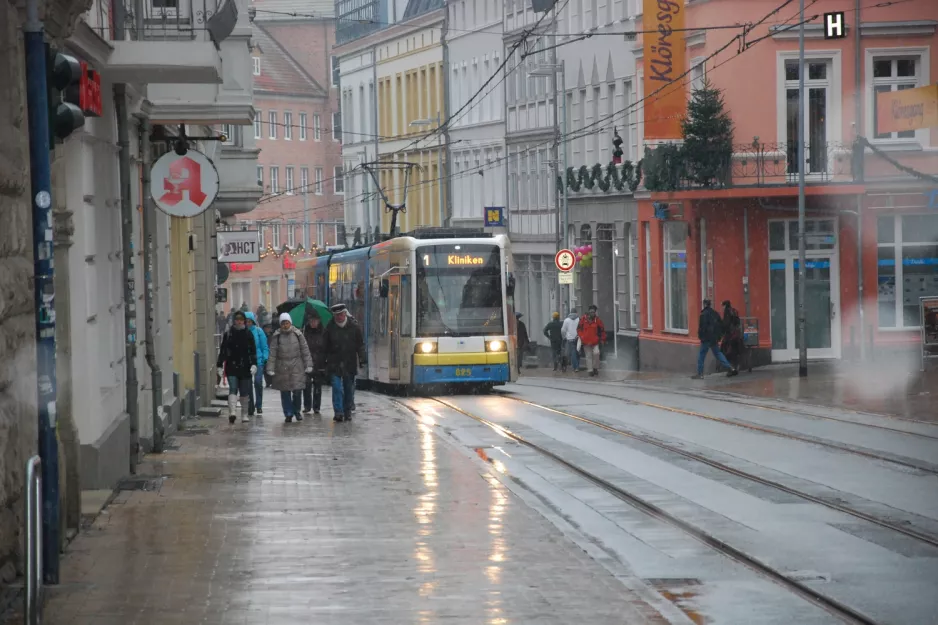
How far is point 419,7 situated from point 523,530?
2631 inches

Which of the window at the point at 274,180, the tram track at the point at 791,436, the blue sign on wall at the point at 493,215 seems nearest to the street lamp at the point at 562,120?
the blue sign on wall at the point at 493,215

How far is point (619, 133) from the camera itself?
1954 inches

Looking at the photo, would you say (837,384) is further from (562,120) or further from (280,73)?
(280,73)

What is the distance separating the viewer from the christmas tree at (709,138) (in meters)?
38.3

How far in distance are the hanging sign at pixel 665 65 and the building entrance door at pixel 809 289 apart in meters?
3.27

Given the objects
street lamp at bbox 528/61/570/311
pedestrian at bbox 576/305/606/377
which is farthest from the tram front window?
street lamp at bbox 528/61/570/311

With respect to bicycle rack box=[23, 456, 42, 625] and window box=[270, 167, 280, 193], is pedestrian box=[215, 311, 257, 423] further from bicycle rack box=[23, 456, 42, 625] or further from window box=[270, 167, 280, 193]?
window box=[270, 167, 280, 193]

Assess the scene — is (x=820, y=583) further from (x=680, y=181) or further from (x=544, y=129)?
(x=544, y=129)

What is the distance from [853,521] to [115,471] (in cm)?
660

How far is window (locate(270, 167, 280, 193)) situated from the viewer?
101 metres

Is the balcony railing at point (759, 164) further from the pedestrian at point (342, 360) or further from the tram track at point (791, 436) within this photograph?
the pedestrian at point (342, 360)

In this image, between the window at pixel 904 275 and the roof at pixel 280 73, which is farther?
the roof at pixel 280 73

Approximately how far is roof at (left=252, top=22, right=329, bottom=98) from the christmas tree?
64.5m

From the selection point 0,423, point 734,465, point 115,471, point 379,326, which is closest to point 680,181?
point 379,326
